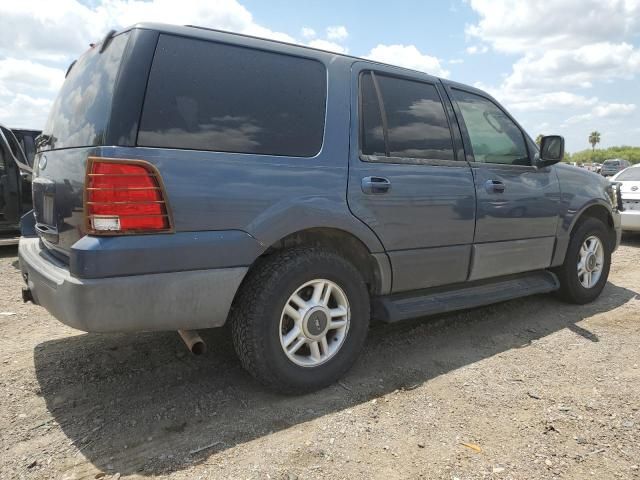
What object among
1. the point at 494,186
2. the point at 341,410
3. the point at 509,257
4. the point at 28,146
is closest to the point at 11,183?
the point at 28,146

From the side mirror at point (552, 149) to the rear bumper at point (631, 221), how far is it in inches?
211

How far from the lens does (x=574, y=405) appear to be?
2857 millimetres

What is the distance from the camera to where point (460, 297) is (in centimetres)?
369

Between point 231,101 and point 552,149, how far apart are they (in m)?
2.92

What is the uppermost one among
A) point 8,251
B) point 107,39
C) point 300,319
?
point 107,39

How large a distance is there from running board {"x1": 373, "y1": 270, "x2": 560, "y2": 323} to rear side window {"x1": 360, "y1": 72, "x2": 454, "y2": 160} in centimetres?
97

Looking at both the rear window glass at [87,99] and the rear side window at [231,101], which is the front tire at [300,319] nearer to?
the rear side window at [231,101]

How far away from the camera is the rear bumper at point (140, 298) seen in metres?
2.29

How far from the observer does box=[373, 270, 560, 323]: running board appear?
328 cm

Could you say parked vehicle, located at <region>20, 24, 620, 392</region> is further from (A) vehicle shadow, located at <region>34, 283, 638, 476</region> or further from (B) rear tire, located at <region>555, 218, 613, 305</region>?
(B) rear tire, located at <region>555, 218, 613, 305</region>

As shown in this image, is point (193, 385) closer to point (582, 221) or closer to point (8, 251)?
point (582, 221)

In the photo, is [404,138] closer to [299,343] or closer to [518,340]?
[299,343]

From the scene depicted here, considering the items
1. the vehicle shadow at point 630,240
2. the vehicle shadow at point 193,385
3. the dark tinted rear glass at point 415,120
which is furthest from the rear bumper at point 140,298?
the vehicle shadow at point 630,240

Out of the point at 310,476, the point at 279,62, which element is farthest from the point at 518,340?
the point at 279,62
